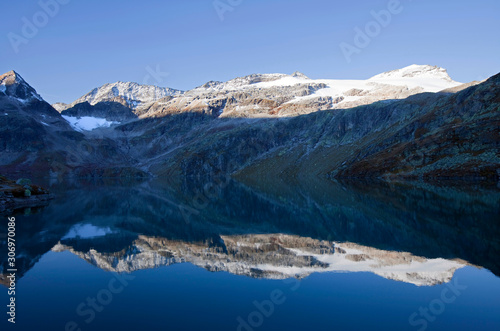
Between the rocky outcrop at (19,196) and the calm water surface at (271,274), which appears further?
the rocky outcrop at (19,196)

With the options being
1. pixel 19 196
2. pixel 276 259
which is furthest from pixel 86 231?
pixel 19 196

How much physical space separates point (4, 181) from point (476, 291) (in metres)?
93.7

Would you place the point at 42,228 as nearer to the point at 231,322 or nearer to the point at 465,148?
the point at 231,322

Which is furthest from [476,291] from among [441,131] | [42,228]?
[441,131]

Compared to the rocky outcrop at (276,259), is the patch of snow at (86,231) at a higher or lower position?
higher

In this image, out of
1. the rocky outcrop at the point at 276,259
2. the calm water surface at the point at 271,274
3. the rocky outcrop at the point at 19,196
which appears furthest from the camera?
the rocky outcrop at the point at 19,196

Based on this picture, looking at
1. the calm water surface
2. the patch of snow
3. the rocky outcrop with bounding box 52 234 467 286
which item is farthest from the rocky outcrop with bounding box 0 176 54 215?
the rocky outcrop with bounding box 52 234 467 286

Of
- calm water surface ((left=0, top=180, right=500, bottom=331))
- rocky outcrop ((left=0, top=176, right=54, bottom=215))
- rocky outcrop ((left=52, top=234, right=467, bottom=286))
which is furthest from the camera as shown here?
rocky outcrop ((left=0, top=176, right=54, bottom=215))

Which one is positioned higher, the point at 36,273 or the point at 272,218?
the point at 36,273

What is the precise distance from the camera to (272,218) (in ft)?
170

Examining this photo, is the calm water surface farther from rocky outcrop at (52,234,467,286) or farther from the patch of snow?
the patch of snow

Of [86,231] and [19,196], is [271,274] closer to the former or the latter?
[86,231]

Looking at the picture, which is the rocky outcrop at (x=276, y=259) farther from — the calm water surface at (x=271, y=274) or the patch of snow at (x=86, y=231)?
the patch of snow at (x=86, y=231)

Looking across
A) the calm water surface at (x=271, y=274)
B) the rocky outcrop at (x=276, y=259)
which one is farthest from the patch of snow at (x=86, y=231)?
the rocky outcrop at (x=276, y=259)
